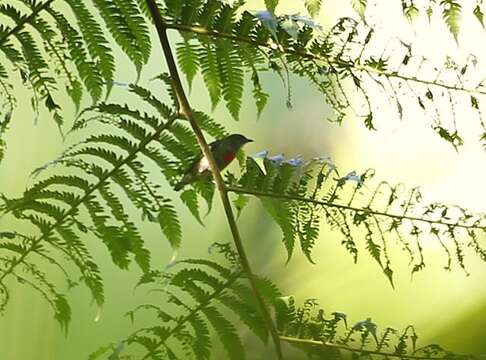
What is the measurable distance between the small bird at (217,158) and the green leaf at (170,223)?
0.05m

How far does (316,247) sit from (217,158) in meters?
0.53

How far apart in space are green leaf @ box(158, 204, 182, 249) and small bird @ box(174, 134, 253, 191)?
0.05 metres

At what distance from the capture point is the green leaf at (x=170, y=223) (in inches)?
36.5

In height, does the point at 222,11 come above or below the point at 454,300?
above

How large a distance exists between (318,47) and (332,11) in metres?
0.40

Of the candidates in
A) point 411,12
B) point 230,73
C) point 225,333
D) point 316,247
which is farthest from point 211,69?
point 316,247

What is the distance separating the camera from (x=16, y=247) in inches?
36.6

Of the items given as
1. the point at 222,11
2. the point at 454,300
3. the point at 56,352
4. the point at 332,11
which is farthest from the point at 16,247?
the point at 454,300

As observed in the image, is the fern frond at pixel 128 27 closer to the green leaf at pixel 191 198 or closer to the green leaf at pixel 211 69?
the green leaf at pixel 211 69

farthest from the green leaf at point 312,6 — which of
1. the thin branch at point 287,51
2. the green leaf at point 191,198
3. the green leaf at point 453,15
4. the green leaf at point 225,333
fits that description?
the green leaf at point 225,333

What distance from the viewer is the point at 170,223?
0.93 metres

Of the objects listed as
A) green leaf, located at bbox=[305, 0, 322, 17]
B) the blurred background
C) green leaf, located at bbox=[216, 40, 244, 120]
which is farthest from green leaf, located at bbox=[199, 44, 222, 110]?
the blurred background

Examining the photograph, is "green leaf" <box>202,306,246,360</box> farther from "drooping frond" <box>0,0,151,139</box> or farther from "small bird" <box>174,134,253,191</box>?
"drooping frond" <box>0,0,151,139</box>

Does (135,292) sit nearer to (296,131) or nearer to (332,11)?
(296,131)
